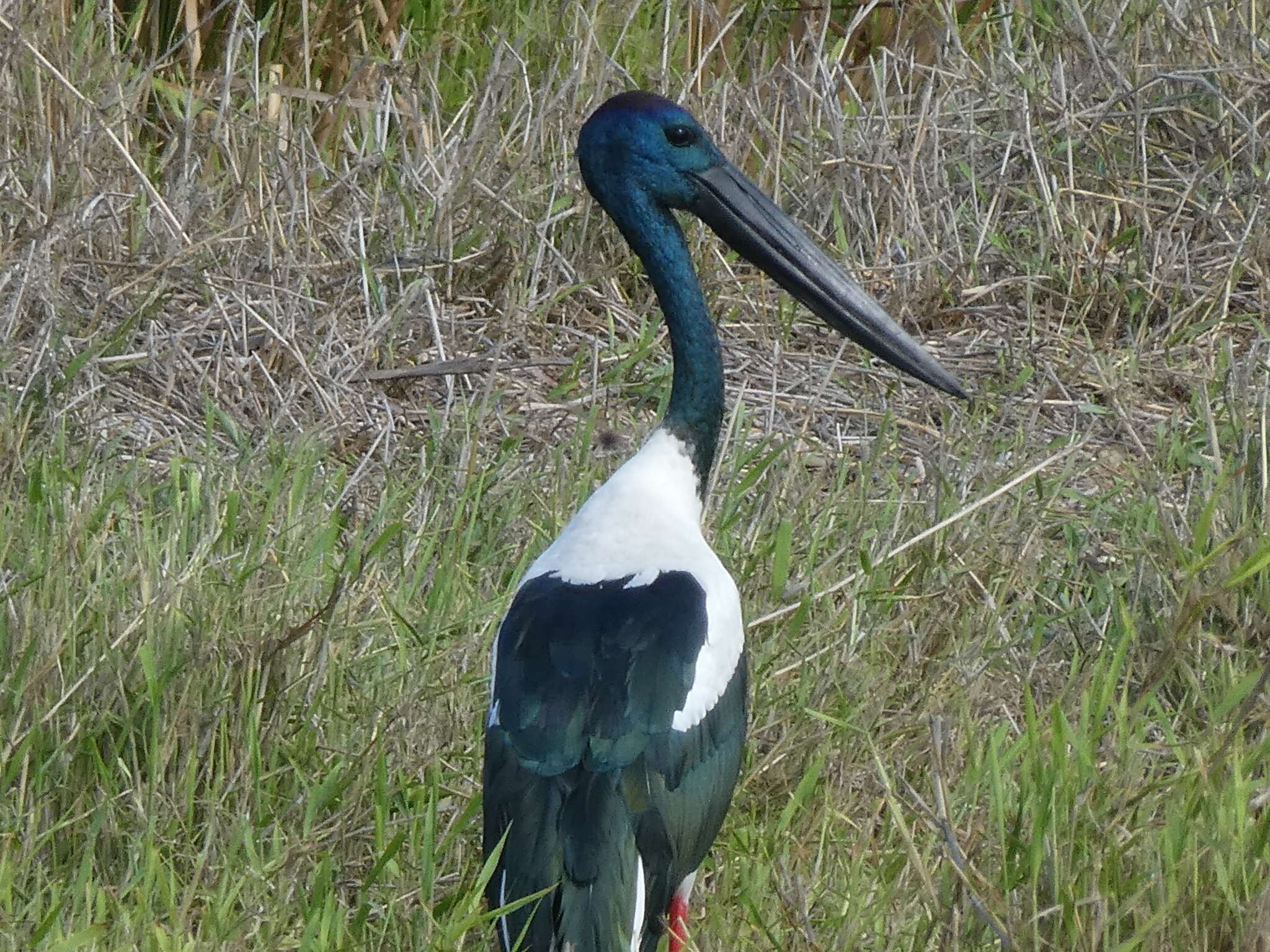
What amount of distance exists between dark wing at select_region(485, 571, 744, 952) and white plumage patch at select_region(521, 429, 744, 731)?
3 cm

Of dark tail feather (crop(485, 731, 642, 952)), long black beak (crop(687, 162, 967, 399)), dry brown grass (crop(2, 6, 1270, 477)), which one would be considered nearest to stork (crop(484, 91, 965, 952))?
dark tail feather (crop(485, 731, 642, 952))

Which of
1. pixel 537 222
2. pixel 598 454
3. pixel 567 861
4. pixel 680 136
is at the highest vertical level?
pixel 680 136

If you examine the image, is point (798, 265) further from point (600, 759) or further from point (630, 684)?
point (600, 759)

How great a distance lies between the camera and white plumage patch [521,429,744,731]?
2686mm

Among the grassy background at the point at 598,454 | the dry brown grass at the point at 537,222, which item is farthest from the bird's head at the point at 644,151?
the dry brown grass at the point at 537,222

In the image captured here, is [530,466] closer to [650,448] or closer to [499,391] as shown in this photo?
[499,391]

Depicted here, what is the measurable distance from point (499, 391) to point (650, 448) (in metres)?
1.27

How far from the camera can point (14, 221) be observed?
436 cm

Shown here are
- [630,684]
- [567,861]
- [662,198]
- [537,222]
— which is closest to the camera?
[567,861]

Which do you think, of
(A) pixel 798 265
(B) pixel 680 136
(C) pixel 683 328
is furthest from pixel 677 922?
(B) pixel 680 136

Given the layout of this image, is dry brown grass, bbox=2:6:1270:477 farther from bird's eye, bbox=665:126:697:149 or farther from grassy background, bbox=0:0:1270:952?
bird's eye, bbox=665:126:697:149

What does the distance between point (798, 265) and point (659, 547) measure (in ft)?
2.33

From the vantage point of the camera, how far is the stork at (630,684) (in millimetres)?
2449

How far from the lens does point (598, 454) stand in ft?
13.3
